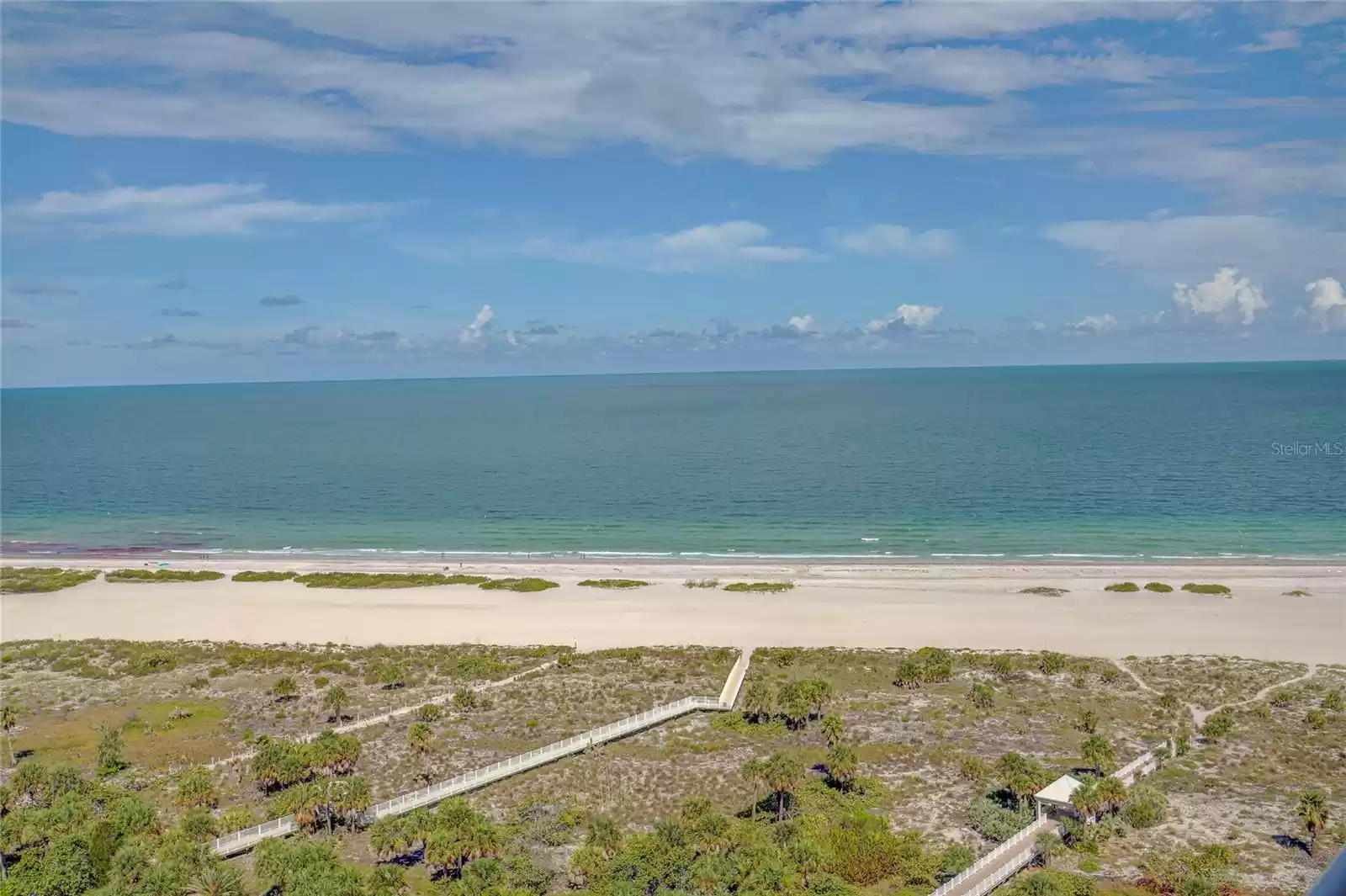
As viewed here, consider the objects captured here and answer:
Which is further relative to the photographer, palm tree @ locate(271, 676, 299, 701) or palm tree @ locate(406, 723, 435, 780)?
palm tree @ locate(271, 676, 299, 701)

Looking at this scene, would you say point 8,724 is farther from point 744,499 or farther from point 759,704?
point 744,499

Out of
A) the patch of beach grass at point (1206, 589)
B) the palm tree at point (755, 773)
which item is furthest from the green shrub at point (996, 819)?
the patch of beach grass at point (1206, 589)

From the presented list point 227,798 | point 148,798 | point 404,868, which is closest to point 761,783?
→ point 404,868

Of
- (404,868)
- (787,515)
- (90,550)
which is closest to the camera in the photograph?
(404,868)

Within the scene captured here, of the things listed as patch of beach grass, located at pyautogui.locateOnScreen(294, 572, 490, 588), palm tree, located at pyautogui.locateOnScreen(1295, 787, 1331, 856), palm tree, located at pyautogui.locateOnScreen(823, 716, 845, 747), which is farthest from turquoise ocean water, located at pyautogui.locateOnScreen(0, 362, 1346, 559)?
palm tree, located at pyautogui.locateOnScreen(1295, 787, 1331, 856)

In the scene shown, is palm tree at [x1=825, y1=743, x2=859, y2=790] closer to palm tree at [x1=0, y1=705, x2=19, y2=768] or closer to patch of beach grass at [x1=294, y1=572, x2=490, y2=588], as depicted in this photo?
palm tree at [x1=0, y1=705, x2=19, y2=768]

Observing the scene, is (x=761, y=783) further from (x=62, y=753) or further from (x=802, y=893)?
(x=62, y=753)
